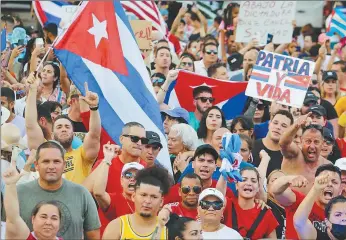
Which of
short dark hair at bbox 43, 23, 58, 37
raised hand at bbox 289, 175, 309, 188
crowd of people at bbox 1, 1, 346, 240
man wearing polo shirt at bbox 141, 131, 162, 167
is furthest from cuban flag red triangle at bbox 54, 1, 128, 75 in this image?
short dark hair at bbox 43, 23, 58, 37

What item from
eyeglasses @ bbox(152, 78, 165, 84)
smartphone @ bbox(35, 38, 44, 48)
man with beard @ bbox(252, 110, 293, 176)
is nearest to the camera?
man with beard @ bbox(252, 110, 293, 176)

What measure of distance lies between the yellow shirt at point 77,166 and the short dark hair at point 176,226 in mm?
1644

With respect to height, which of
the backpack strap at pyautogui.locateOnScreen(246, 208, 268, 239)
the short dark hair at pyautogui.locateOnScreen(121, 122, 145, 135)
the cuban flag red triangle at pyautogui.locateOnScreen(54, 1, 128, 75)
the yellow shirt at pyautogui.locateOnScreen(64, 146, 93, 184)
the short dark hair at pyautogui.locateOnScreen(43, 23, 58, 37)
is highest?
the short dark hair at pyautogui.locateOnScreen(43, 23, 58, 37)

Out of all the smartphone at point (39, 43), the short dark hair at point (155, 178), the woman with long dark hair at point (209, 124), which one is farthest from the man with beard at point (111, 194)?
the smartphone at point (39, 43)

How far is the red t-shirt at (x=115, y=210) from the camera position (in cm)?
1085

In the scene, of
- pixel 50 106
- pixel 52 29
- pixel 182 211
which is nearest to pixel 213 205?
pixel 182 211

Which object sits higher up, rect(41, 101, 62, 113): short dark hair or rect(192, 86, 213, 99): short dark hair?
rect(192, 86, 213, 99): short dark hair

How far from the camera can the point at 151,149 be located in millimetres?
11914

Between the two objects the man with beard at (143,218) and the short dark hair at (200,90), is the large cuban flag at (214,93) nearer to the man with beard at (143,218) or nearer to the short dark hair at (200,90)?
the short dark hair at (200,90)

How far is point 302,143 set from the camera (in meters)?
12.6

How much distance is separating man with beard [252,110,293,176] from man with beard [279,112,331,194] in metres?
0.29

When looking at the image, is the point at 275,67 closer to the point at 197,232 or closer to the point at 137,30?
the point at 137,30

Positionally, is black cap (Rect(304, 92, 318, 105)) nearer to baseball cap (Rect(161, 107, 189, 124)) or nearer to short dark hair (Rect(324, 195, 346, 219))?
baseball cap (Rect(161, 107, 189, 124))

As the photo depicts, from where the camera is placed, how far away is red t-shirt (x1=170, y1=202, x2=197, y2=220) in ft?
35.3
